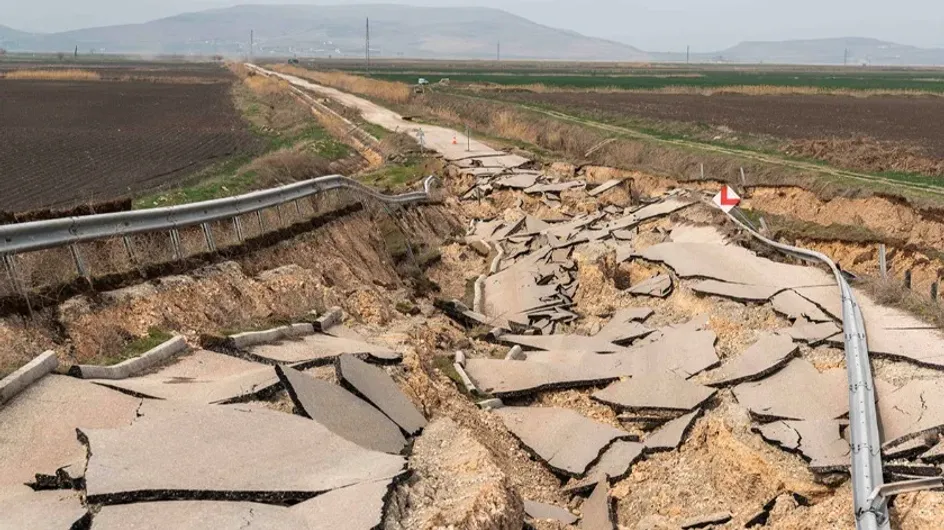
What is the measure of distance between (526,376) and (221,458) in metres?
5.87

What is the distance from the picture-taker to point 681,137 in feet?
124

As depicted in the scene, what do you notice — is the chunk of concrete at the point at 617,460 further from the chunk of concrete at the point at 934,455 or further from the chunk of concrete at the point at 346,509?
the chunk of concrete at the point at 346,509

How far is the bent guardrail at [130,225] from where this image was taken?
868cm

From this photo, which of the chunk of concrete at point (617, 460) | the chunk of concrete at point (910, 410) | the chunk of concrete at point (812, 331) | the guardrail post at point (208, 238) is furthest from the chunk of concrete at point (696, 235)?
the guardrail post at point (208, 238)

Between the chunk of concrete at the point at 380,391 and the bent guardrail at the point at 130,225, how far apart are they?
3.32 m

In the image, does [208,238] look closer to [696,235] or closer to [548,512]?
[548,512]

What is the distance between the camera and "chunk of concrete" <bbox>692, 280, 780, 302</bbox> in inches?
522

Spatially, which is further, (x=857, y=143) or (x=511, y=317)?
(x=857, y=143)

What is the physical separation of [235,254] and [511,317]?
5894mm

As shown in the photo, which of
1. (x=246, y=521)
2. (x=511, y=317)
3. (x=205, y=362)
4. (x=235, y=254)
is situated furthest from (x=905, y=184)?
(x=246, y=521)

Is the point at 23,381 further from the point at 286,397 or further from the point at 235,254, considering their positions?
the point at 235,254

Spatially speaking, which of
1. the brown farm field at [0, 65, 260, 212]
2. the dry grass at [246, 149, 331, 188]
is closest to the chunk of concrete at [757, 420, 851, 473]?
the brown farm field at [0, 65, 260, 212]

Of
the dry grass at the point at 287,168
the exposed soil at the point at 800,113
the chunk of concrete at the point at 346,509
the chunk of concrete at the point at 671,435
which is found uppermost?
the exposed soil at the point at 800,113

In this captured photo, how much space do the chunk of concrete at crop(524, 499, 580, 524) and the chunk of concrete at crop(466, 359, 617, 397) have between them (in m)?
2.77
